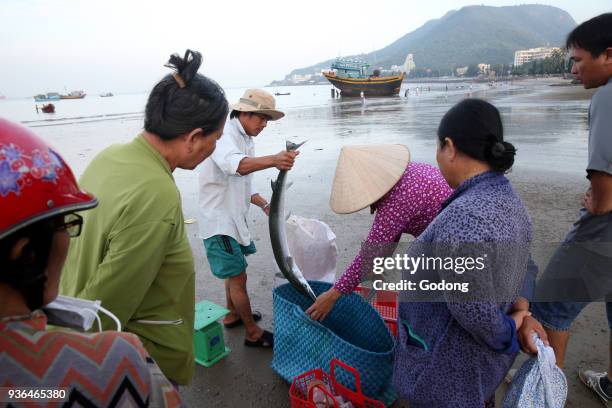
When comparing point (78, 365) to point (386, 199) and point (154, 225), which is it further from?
point (386, 199)

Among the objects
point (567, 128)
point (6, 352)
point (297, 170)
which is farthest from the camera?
point (567, 128)

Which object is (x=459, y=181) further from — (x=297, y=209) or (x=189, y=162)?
(x=297, y=209)

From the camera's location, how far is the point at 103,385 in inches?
35.1

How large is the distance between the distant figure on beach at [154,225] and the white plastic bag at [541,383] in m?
1.48

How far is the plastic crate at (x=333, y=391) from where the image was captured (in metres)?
2.03

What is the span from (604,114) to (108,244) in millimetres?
2475

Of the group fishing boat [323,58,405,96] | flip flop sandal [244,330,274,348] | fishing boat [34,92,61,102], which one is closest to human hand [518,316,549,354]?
flip flop sandal [244,330,274,348]

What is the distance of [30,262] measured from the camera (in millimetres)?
861

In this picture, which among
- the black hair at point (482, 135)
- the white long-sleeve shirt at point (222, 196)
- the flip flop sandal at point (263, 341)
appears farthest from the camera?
the flip flop sandal at point (263, 341)

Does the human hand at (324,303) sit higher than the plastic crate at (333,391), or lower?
higher

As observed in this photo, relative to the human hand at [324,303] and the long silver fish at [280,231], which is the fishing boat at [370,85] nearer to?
the long silver fish at [280,231]

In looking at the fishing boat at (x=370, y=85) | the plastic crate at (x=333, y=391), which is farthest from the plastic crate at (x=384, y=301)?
the fishing boat at (x=370, y=85)

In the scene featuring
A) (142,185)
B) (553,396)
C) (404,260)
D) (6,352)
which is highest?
(142,185)

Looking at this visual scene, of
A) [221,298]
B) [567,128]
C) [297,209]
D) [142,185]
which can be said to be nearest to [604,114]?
[142,185]
